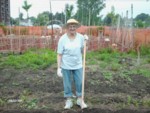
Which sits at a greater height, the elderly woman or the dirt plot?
the elderly woman

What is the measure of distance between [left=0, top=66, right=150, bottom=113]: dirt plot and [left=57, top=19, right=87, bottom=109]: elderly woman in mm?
383

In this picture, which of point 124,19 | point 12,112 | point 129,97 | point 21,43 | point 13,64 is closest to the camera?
point 12,112

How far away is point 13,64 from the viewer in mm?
10352

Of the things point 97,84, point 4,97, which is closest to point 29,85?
point 4,97

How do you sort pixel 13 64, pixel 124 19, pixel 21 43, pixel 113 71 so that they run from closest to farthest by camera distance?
1. pixel 113 71
2. pixel 13 64
3. pixel 21 43
4. pixel 124 19

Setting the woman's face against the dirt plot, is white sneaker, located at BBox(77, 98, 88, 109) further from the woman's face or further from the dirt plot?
the woman's face

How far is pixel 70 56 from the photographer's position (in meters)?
5.43

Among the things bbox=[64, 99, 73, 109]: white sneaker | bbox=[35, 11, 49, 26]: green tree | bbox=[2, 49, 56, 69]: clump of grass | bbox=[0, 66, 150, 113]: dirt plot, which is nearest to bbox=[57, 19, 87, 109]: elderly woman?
bbox=[64, 99, 73, 109]: white sneaker

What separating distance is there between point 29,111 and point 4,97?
123 cm

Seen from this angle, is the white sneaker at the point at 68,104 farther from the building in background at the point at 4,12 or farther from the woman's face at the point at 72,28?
the building in background at the point at 4,12

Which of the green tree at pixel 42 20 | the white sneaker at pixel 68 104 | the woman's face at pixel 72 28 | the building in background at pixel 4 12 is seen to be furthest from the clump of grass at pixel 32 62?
the building in background at pixel 4 12

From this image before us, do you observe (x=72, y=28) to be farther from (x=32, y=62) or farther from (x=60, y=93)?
(x=32, y=62)

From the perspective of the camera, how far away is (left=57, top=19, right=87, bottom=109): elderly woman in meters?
5.39

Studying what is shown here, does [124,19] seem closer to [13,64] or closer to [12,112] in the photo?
[13,64]
